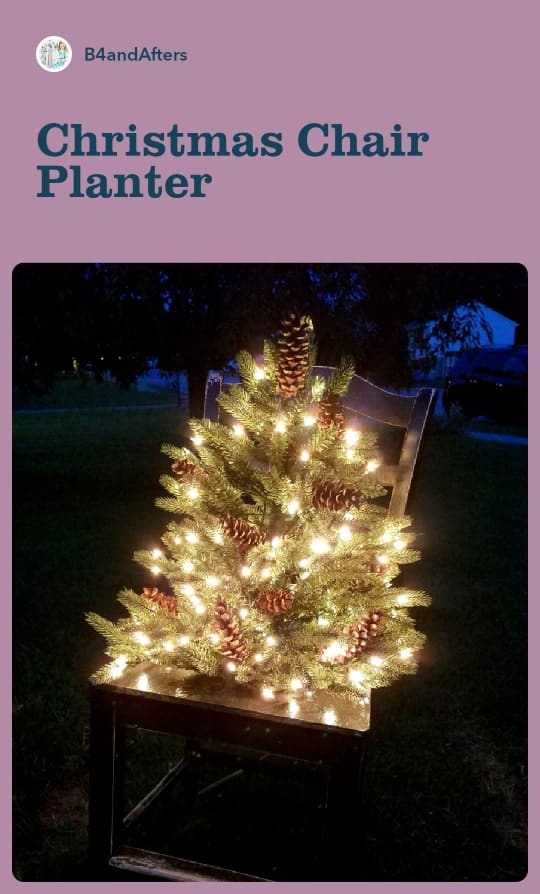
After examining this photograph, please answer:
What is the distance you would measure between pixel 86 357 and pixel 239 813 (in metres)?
7.09

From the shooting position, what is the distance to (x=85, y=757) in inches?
144

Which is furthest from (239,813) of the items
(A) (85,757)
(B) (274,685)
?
(B) (274,685)

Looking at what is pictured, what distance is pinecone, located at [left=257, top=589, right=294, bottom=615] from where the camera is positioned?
235cm

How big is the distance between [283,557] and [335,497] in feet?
0.90

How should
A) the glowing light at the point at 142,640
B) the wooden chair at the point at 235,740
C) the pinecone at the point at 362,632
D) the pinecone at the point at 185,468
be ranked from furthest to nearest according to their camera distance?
the pinecone at the point at 185,468, the glowing light at the point at 142,640, the pinecone at the point at 362,632, the wooden chair at the point at 235,740

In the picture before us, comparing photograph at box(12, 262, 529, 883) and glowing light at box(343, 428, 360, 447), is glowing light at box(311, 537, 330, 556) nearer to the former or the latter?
photograph at box(12, 262, 529, 883)

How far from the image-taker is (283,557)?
7.86 feet

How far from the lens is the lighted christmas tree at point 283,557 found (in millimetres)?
2379

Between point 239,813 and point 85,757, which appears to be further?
point 85,757

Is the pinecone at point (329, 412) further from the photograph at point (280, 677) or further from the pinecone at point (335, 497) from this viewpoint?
the pinecone at point (335, 497)

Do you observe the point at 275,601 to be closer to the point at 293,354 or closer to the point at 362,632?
the point at 362,632

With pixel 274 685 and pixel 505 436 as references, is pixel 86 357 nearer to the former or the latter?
pixel 274 685

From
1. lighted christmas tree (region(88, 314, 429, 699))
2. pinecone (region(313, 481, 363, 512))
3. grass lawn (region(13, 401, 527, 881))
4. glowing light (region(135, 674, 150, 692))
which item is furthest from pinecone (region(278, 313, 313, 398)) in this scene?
grass lawn (region(13, 401, 527, 881))
